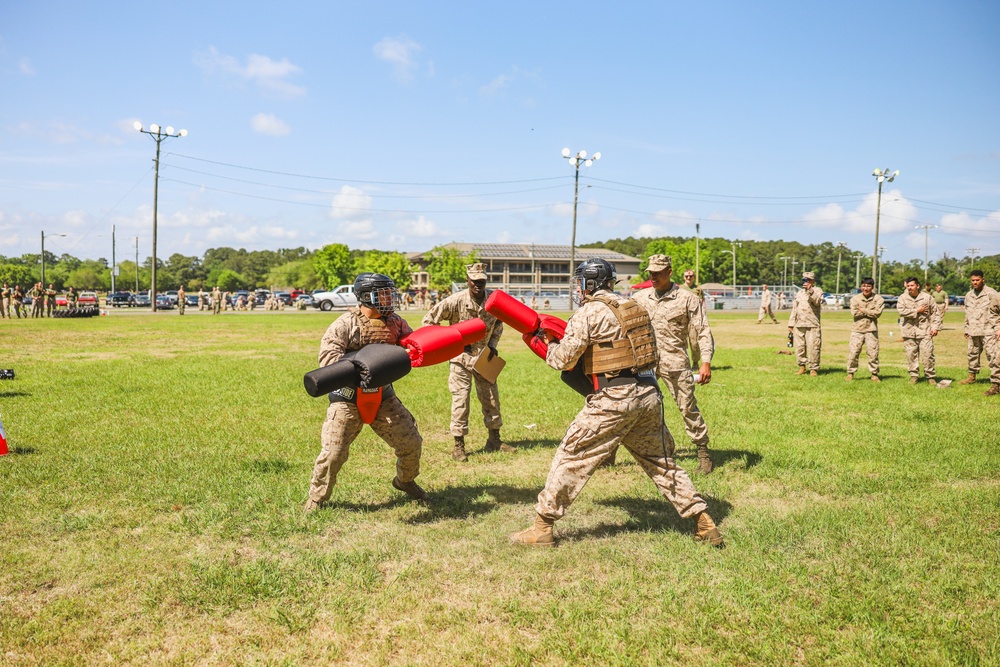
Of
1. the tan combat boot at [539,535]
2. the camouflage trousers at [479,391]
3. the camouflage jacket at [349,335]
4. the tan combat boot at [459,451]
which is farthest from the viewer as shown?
the camouflage trousers at [479,391]

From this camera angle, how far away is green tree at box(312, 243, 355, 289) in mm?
111562

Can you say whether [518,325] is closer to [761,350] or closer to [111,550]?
[111,550]

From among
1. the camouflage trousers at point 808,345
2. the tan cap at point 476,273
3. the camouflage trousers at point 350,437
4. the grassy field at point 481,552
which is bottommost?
the grassy field at point 481,552

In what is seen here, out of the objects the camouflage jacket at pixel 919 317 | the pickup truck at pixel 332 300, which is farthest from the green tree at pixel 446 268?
the camouflage jacket at pixel 919 317

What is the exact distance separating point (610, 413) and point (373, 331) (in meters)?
2.16

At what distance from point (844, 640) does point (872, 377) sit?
525 inches

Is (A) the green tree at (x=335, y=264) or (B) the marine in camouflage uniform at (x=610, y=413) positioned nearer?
(B) the marine in camouflage uniform at (x=610, y=413)

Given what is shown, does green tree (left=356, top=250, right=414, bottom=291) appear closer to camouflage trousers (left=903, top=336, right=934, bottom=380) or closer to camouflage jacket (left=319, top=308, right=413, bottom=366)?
camouflage trousers (left=903, top=336, right=934, bottom=380)

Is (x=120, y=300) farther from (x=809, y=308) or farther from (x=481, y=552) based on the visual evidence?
(x=481, y=552)

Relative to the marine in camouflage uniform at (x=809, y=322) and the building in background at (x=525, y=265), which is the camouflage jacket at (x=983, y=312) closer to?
the marine in camouflage uniform at (x=809, y=322)

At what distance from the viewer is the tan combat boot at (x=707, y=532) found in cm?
558

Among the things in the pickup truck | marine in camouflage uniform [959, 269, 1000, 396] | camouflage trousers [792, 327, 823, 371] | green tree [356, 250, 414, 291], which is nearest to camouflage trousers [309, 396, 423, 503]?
camouflage trousers [792, 327, 823, 371]

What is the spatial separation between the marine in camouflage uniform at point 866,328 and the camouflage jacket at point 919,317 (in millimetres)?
545

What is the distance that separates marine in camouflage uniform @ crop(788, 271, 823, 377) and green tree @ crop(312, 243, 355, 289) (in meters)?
99.4
